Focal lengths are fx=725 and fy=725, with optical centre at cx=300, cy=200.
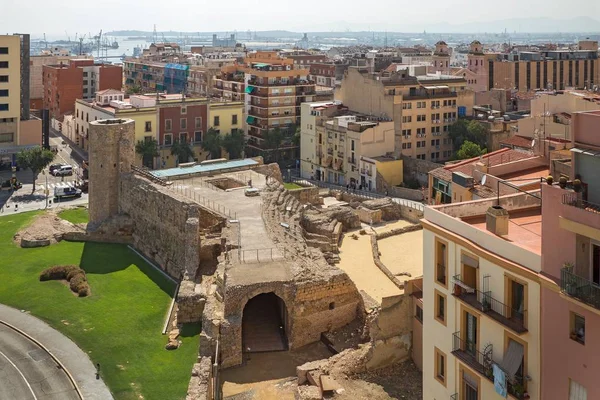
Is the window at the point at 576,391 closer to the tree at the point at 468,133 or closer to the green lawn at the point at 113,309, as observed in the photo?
the green lawn at the point at 113,309

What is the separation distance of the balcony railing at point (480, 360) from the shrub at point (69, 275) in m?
26.7

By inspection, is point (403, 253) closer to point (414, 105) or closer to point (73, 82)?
point (414, 105)

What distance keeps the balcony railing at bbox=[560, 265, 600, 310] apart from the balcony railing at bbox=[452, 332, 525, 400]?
2407 mm

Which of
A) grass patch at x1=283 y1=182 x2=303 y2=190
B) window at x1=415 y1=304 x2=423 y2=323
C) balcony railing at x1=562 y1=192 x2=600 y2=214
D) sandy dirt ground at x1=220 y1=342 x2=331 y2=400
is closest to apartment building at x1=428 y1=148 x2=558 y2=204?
window at x1=415 y1=304 x2=423 y2=323

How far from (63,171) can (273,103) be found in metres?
23.3

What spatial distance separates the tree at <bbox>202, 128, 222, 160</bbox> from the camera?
71.8m

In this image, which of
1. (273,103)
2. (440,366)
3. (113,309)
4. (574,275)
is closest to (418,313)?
(440,366)

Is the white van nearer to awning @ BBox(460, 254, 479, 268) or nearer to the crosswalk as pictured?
the crosswalk

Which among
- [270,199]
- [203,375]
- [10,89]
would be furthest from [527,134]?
[10,89]

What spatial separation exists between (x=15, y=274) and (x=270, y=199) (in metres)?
16.0

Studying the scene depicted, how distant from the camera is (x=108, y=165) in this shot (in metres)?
51.3

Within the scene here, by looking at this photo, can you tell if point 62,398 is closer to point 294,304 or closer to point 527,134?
point 294,304

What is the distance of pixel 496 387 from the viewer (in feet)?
48.0

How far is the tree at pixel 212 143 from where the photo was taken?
236 ft
